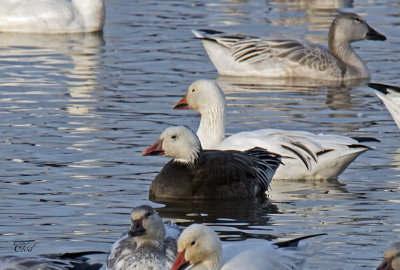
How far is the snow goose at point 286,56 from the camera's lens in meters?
17.6

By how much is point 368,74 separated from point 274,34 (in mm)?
3625

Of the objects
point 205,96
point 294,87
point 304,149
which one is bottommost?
point 294,87

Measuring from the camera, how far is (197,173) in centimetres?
1092

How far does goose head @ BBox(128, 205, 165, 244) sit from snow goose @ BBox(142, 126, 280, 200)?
8.54 feet

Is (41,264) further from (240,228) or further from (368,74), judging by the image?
(368,74)

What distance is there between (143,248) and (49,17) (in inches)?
534

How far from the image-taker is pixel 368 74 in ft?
57.6

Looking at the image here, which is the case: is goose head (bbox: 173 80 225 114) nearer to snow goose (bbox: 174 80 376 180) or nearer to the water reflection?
snow goose (bbox: 174 80 376 180)

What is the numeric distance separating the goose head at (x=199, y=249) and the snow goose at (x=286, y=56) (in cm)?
1008

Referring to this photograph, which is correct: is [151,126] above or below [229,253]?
below

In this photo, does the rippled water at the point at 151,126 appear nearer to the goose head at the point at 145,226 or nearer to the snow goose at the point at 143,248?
the snow goose at the point at 143,248

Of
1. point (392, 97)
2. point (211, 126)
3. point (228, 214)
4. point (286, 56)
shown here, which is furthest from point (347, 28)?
point (228, 214)

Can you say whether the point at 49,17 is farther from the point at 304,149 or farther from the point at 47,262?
the point at 47,262

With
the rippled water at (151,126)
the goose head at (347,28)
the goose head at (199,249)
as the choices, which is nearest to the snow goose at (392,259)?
the goose head at (199,249)
